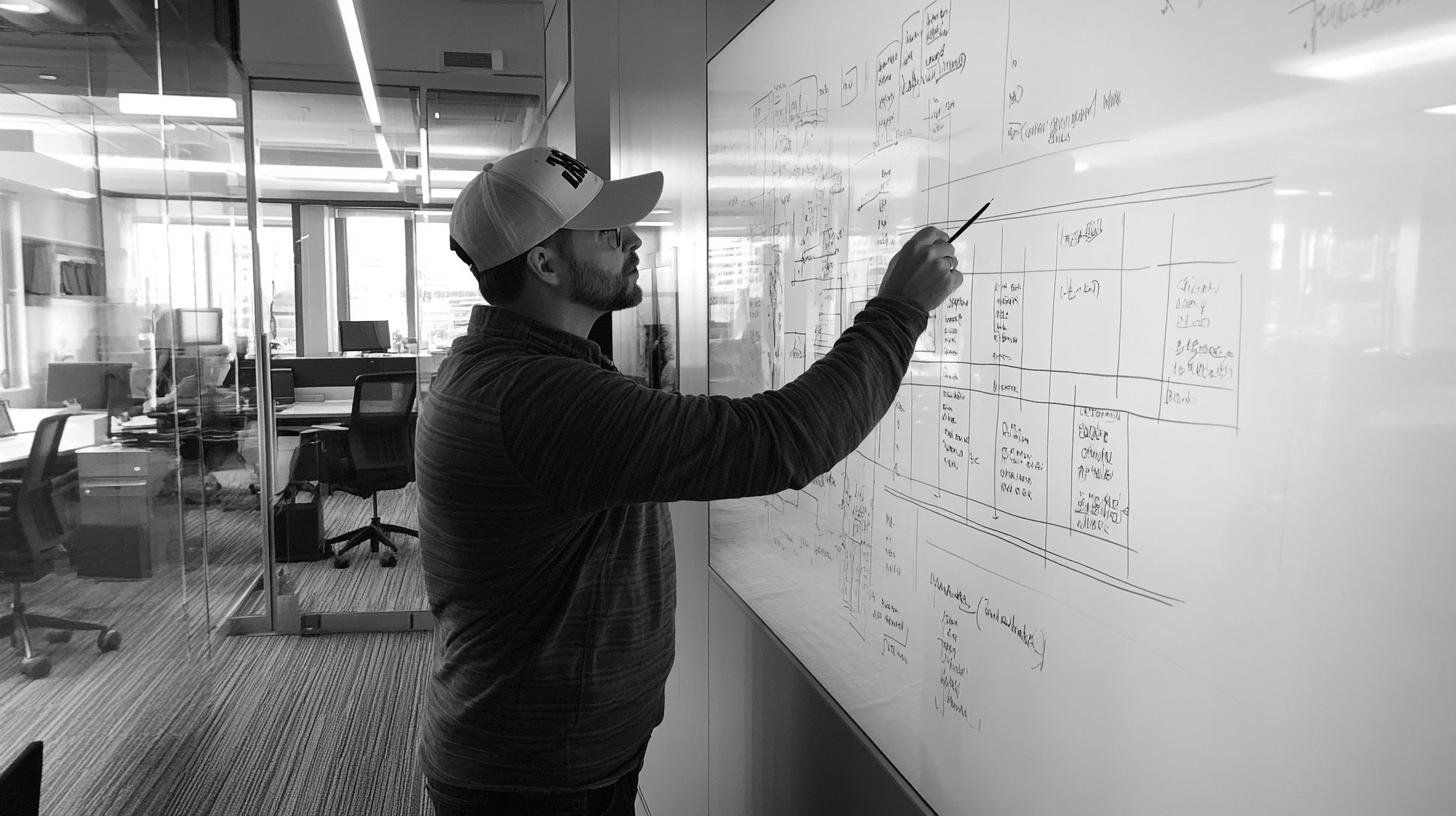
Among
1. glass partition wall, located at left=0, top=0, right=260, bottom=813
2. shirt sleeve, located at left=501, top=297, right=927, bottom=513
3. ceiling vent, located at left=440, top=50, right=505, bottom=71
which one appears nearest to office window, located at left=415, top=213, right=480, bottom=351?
ceiling vent, located at left=440, top=50, right=505, bottom=71

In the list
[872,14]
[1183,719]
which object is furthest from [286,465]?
[1183,719]

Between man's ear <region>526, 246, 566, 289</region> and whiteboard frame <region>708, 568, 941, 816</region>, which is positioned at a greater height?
man's ear <region>526, 246, 566, 289</region>

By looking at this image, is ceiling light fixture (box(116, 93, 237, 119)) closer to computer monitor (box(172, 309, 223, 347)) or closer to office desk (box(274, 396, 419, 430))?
computer monitor (box(172, 309, 223, 347))

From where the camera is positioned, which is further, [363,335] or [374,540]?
[363,335]

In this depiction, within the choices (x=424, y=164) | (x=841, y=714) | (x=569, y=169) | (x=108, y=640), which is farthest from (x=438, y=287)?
(x=841, y=714)

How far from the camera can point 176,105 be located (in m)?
3.62

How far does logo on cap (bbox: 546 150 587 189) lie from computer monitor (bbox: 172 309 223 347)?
9.93ft

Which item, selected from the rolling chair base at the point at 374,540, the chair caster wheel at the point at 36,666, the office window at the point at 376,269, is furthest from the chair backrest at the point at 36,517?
the rolling chair base at the point at 374,540

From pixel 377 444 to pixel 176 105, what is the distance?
251 cm

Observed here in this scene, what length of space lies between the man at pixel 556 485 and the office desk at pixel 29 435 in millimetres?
1855

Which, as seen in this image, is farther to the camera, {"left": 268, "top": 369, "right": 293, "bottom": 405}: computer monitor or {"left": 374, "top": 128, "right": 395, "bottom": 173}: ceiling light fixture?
{"left": 268, "top": 369, "right": 293, "bottom": 405}: computer monitor

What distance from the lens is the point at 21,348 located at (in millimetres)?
2447

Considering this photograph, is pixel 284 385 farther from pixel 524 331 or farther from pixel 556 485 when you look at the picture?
pixel 556 485

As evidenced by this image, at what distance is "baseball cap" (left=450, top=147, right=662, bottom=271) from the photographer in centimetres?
125
